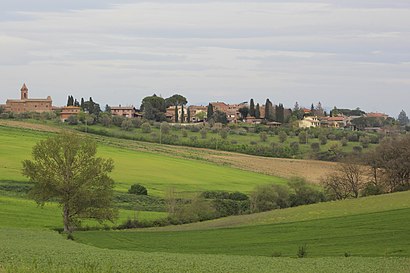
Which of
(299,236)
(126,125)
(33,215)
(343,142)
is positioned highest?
(126,125)

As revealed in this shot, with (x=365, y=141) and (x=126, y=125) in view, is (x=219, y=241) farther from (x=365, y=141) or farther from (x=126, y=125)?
(x=126, y=125)

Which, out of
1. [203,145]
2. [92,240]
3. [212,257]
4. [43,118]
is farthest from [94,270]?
[43,118]

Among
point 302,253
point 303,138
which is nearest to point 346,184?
point 302,253

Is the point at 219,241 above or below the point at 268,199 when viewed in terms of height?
above

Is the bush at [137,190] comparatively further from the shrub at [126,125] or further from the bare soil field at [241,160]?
the shrub at [126,125]

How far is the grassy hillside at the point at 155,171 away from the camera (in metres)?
92.7

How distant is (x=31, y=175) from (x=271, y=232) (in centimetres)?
2061

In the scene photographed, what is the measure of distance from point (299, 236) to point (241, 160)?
254ft

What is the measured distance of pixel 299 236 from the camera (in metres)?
48.5

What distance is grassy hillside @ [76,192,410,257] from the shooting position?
1672 inches

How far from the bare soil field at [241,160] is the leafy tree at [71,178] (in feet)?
162

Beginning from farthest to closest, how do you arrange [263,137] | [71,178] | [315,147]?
[263,137], [315,147], [71,178]

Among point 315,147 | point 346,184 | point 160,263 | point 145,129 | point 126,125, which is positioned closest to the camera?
point 160,263

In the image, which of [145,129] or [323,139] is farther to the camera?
[145,129]
